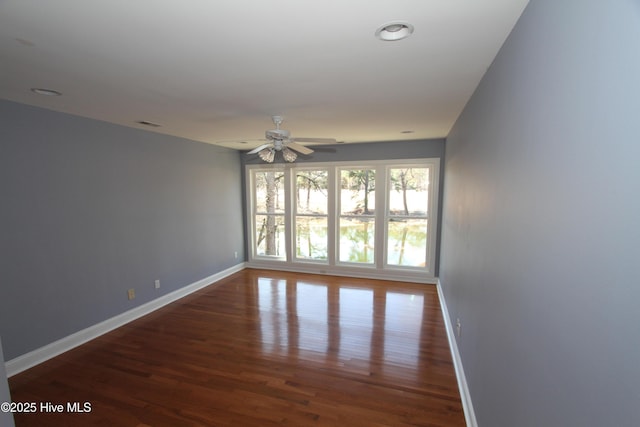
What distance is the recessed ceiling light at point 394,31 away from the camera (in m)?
1.32

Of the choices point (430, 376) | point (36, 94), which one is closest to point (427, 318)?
point (430, 376)

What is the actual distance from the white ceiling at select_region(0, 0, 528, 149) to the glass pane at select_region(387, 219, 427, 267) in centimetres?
251

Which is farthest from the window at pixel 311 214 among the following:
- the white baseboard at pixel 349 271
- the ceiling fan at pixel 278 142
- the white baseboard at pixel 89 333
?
the ceiling fan at pixel 278 142

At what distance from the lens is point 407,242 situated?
16.7ft

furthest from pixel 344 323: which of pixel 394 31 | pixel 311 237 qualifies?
pixel 394 31

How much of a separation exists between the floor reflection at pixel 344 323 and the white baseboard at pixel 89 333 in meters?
1.14

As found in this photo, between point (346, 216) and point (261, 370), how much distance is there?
3.29 metres

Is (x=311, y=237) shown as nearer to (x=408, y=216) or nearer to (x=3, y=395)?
(x=408, y=216)

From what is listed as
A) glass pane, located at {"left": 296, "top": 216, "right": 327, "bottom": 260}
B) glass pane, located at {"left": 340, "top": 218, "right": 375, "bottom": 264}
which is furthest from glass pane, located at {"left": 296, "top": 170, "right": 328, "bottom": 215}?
glass pane, located at {"left": 340, "top": 218, "right": 375, "bottom": 264}

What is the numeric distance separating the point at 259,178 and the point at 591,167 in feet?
18.0

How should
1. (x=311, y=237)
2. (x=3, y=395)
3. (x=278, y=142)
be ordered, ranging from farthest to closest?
(x=311, y=237), (x=278, y=142), (x=3, y=395)

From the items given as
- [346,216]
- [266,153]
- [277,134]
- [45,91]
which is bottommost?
[346,216]

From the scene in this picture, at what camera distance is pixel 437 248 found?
483 centimetres

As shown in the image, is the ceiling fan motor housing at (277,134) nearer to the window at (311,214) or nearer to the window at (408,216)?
the window at (311,214)
